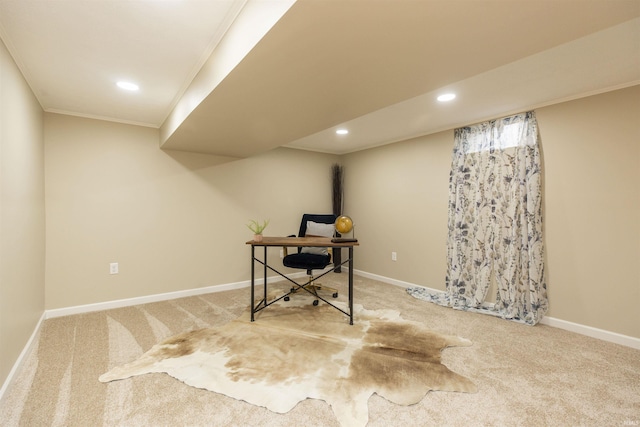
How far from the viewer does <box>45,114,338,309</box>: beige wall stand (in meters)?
2.94

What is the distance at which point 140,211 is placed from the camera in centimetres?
335

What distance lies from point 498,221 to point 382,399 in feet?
7.83

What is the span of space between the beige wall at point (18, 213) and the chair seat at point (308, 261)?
226 centimetres

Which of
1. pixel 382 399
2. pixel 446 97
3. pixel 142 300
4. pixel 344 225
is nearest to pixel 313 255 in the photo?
pixel 344 225

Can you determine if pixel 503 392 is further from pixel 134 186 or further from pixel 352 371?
pixel 134 186

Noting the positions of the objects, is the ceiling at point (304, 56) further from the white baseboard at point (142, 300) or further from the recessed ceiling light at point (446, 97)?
the white baseboard at point (142, 300)

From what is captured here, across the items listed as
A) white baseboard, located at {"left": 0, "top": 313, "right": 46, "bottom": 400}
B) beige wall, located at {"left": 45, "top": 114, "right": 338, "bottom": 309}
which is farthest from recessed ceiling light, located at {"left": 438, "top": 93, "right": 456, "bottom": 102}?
white baseboard, located at {"left": 0, "top": 313, "right": 46, "bottom": 400}

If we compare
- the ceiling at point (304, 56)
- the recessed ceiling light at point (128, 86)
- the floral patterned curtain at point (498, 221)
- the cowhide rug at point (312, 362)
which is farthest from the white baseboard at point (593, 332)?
the recessed ceiling light at point (128, 86)

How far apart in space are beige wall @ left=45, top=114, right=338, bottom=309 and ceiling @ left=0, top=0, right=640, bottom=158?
0.44 meters

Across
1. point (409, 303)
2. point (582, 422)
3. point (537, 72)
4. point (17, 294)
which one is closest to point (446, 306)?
point (409, 303)

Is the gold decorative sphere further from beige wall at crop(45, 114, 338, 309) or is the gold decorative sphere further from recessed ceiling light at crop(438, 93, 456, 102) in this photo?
beige wall at crop(45, 114, 338, 309)

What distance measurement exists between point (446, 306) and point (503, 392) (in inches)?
62.8

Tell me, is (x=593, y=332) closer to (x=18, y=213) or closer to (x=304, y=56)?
(x=304, y=56)

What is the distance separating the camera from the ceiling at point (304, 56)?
1136 mm
